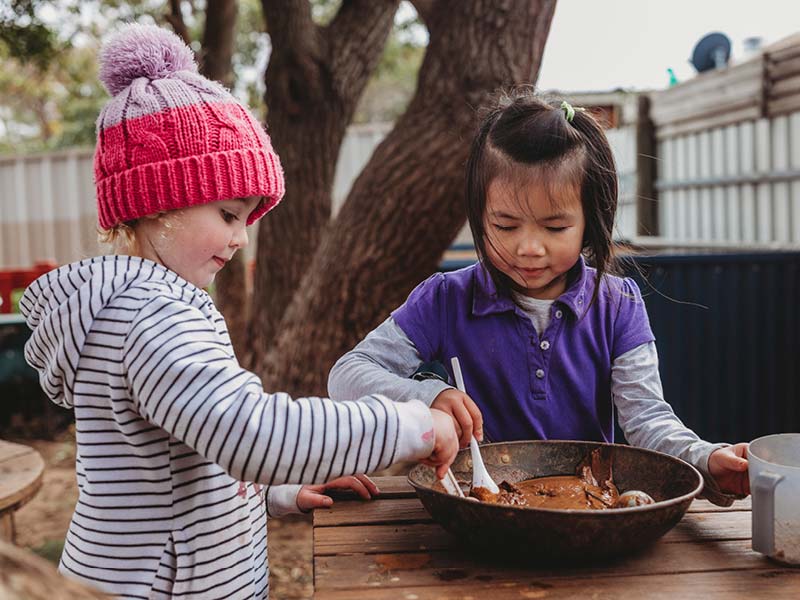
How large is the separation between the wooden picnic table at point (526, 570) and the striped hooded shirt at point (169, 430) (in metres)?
0.16

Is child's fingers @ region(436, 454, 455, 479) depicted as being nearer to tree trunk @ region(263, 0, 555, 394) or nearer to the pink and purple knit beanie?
the pink and purple knit beanie

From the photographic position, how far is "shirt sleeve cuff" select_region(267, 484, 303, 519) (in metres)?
1.66

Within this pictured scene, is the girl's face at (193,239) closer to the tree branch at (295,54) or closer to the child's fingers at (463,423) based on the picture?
the child's fingers at (463,423)

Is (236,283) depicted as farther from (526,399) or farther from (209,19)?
(526,399)

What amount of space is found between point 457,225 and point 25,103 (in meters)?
23.7

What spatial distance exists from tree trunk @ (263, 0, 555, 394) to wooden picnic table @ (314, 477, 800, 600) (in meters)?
2.38

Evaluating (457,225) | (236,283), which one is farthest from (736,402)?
(236,283)

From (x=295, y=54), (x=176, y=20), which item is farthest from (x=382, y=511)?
(x=176, y=20)

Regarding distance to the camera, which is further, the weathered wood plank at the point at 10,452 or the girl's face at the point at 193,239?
the weathered wood plank at the point at 10,452

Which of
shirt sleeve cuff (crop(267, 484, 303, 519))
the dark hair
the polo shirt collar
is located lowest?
shirt sleeve cuff (crop(267, 484, 303, 519))

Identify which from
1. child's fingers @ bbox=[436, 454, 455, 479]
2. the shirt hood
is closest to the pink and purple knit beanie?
the shirt hood

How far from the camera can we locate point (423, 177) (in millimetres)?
3717

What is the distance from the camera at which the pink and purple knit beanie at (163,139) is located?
1415mm

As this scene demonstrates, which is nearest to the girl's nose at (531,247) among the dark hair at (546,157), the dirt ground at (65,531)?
the dark hair at (546,157)
